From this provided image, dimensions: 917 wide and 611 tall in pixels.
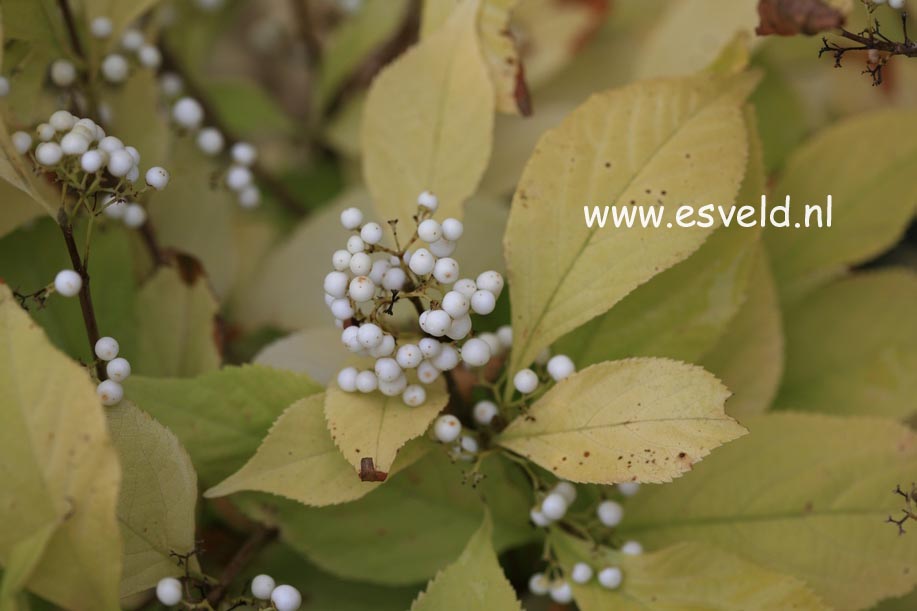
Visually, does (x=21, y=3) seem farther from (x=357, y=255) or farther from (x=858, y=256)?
(x=858, y=256)

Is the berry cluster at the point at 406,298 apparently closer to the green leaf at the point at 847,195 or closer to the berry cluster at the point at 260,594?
the berry cluster at the point at 260,594

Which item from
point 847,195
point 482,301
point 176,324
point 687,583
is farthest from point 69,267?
point 847,195

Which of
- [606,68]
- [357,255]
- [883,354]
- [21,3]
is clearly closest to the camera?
[357,255]

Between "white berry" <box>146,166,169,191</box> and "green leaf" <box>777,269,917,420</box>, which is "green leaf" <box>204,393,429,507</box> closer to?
"white berry" <box>146,166,169,191</box>

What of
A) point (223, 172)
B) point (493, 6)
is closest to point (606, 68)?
point (493, 6)

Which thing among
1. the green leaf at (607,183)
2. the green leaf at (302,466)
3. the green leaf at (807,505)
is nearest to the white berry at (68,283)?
the green leaf at (302,466)
